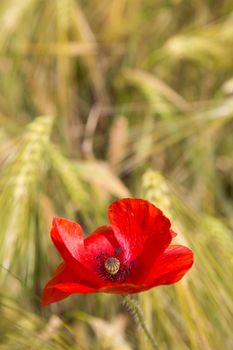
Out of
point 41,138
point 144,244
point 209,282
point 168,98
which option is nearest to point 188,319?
point 209,282

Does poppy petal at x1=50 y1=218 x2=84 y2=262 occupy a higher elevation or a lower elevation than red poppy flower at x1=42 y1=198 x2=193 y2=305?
higher

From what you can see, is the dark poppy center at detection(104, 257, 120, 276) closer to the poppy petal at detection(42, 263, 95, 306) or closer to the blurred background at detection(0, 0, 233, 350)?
the poppy petal at detection(42, 263, 95, 306)

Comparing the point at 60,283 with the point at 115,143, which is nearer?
the point at 60,283

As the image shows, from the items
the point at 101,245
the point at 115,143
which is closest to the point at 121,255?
the point at 101,245

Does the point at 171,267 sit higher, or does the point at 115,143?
the point at 171,267

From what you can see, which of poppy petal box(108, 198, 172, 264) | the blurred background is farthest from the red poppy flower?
the blurred background

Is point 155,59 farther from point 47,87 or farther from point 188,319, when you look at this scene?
point 188,319

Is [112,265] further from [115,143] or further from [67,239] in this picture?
[115,143]
